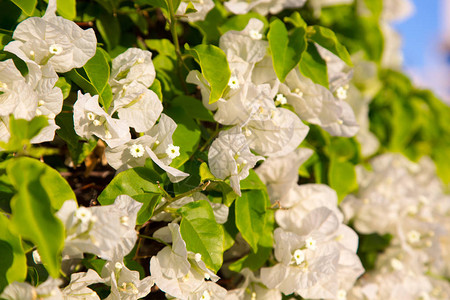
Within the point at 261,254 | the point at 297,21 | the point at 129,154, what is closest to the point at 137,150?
the point at 129,154

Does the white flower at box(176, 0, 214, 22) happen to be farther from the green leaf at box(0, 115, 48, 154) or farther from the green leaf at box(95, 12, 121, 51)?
the green leaf at box(0, 115, 48, 154)

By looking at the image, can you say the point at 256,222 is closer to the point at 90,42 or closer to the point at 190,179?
the point at 190,179

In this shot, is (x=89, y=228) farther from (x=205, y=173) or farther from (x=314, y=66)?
(x=314, y=66)

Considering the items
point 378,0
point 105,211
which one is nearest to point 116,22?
point 105,211

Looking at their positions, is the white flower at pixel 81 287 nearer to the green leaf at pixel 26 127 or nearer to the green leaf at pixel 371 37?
the green leaf at pixel 26 127

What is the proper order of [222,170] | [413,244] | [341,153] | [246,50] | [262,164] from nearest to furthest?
[222,170] < [246,50] < [262,164] < [341,153] < [413,244]

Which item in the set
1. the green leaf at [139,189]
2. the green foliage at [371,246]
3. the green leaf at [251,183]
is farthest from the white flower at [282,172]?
the green foliage at [371,246]
